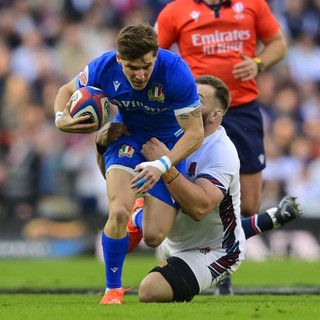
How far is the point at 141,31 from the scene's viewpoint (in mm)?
7363

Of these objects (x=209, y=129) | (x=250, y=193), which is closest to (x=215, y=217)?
(x=209, y=129)

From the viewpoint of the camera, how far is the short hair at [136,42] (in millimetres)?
7301

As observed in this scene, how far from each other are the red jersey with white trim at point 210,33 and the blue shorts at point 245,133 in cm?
13

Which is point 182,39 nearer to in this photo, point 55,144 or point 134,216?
point 134,216

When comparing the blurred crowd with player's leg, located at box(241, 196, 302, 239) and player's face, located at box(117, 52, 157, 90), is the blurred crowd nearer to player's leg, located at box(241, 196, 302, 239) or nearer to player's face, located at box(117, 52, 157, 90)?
player's leg, located at box(241, 196, 302, 239)

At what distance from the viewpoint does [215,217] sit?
26.3 feet

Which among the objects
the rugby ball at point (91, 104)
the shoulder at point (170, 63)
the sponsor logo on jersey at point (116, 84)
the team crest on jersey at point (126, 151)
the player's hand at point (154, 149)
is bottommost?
the team crest on jersey at point (126, 151)

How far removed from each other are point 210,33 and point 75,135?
7.25 meters

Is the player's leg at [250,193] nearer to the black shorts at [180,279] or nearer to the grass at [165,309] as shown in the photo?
the grass at [165,309]

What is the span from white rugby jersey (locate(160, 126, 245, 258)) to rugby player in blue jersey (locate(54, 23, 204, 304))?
0.48 feet

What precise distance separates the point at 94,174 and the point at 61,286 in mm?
5965

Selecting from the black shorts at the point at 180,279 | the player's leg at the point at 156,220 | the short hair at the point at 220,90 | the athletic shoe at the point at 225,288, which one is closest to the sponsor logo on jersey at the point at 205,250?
the black shorts at the point at 180,279

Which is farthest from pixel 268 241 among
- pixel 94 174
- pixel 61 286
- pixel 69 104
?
pixel 69 104

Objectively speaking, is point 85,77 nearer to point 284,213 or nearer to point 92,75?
point 92,75
